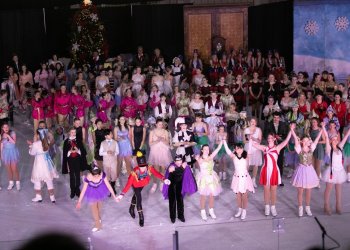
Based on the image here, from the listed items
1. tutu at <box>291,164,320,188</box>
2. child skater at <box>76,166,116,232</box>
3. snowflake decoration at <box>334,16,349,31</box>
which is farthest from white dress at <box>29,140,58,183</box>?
snowflake decoration at <box>334,16,349,31</box>

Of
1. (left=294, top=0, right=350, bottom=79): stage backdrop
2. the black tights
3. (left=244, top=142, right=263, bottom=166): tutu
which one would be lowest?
the black tights

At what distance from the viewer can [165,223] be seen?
10422mm

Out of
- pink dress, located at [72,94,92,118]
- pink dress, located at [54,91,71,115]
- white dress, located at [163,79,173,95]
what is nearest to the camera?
pink dress, located at [72,94,92,118]

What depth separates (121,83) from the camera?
16.8 meters

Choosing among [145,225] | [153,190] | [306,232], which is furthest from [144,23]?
[306,232]

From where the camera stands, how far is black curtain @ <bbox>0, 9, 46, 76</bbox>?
66.6 ft

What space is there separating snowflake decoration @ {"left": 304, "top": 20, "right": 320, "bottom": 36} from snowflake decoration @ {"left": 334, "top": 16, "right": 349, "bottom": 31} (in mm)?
583

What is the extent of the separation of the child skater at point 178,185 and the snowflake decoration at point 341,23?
1089cm

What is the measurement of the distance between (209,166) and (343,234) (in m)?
2.43

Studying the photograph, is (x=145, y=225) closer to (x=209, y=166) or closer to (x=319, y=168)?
(x=209, y=166)

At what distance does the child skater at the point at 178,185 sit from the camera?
33.6 feet

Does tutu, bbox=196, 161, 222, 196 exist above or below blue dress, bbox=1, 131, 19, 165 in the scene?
below

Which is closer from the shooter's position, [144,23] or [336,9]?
[336,9]

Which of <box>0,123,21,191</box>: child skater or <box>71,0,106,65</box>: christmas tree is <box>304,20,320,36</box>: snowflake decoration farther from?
<box>0,123,21,191</box>: child skater
